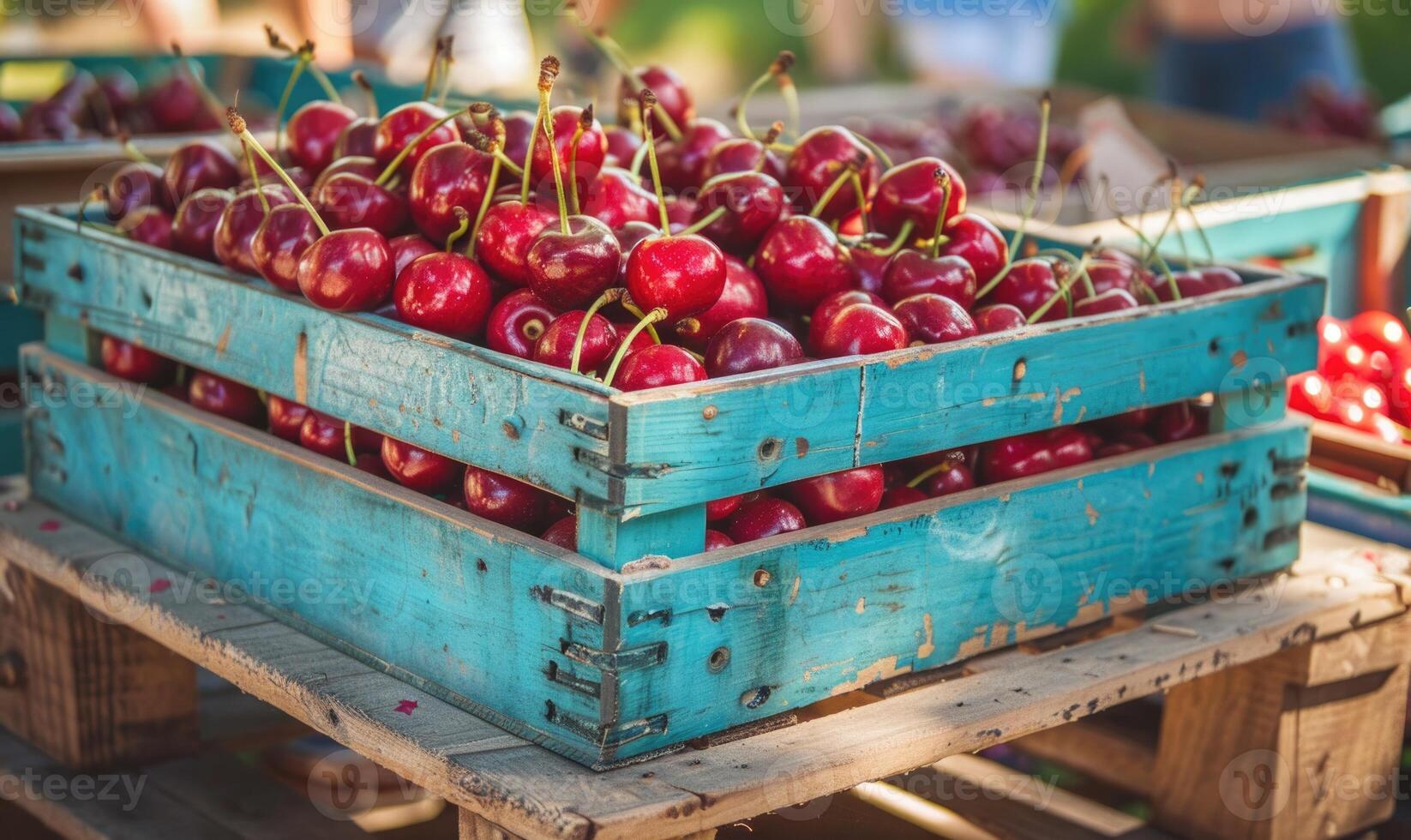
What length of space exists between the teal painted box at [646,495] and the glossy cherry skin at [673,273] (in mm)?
163

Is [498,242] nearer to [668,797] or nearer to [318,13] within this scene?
[668,797]

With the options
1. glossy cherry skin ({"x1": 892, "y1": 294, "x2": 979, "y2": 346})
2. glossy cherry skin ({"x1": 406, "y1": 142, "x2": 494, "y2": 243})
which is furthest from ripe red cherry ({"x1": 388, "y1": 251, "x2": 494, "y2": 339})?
glossy cherry skin ({"x1": 892, "y1": 294, "x2": 979, "y2": 346})

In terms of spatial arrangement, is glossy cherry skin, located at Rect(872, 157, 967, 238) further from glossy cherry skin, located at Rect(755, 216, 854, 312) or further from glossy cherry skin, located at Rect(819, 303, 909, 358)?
glossy cherry skin, located at Rect(819, 303, 909, 358)

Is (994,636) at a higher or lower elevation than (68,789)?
higher

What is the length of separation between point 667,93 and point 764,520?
2.73 feet

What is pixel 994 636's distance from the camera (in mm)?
1683

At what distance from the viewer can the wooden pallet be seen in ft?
4.39

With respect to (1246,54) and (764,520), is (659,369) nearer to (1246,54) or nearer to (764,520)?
(764,520)

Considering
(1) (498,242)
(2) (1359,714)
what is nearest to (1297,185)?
(2) (1359,714)

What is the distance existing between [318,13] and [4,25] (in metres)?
3.53

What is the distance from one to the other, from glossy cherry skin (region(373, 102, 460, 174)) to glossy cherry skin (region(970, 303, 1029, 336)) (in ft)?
2.17

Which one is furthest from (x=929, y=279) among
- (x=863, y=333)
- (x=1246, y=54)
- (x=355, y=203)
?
(x=1246, y=54)

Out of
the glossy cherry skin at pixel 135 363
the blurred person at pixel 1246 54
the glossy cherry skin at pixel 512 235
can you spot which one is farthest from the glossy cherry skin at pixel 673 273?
the blurred person at pixel 1246 54

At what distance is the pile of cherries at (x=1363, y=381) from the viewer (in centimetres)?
260
